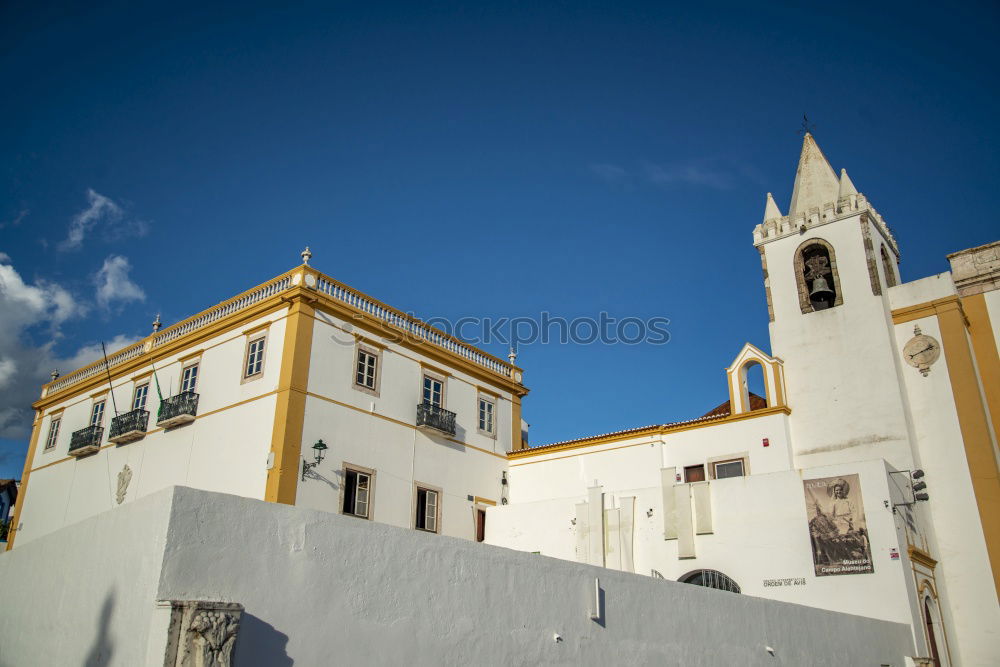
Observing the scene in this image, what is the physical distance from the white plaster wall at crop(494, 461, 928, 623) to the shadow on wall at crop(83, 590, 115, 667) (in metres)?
14.2

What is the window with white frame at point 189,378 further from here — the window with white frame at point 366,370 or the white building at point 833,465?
the white building at point 833,465

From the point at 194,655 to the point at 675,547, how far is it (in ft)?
47.9

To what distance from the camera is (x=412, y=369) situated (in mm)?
20328

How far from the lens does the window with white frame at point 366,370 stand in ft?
61.8

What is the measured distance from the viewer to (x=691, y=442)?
2022 cm

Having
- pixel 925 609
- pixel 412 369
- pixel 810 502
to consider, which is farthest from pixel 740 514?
pixel 412 369

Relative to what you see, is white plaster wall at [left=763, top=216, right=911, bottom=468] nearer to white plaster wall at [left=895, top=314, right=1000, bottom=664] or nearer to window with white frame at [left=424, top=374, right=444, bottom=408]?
white plaster wall at [left=895, top=314, right=1000, bottom=664]

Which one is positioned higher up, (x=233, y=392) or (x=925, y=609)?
(x=233, y=392)

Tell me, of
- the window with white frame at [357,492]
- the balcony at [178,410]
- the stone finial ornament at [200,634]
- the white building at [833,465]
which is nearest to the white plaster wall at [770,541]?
the white building at [833,465]

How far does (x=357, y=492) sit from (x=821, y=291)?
13086mm

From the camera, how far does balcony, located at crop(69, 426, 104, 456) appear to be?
71.8ft

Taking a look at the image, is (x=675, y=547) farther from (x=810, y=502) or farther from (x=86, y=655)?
(x=86, y=655)

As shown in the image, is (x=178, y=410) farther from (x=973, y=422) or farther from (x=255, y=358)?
(x=973, y=422)

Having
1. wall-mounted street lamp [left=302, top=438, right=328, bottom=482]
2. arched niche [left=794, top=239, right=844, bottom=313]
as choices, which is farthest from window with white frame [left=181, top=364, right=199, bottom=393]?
arched niche [left=794, top=239, right=844, bottom=313]
